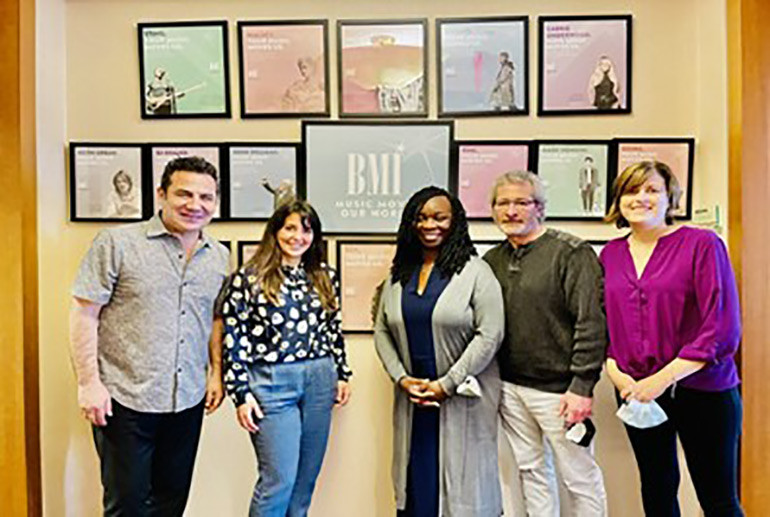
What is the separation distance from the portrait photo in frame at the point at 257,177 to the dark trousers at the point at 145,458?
0.93m

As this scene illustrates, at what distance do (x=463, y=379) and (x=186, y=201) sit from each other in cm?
112

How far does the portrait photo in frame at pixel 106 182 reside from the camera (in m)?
2.79

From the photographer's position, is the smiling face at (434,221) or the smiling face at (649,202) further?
the smiling face at (434,221)

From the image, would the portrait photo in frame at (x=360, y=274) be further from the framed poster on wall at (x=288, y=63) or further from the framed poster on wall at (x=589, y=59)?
the framed poster on wall at (x=589, y=59)

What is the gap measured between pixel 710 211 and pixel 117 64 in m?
2.60

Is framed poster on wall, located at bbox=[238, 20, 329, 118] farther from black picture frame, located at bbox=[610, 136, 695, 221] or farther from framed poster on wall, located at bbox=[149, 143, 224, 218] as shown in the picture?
black picture frame, located at bbox=[610, 136, 695, 221]

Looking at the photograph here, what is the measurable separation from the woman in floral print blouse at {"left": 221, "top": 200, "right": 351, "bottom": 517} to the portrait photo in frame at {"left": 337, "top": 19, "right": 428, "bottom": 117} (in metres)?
0.75

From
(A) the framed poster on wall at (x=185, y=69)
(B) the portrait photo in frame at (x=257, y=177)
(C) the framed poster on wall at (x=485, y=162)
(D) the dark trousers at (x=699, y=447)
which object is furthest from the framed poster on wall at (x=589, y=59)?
(A) the framed poster on wall at (x=185, y=69)

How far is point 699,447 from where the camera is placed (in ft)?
6.78

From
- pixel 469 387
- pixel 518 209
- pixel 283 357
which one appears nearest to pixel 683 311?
pixel 518 209

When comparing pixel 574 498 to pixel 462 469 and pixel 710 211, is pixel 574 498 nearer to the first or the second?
pixel 462 469

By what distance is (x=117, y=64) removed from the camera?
9.29 feet

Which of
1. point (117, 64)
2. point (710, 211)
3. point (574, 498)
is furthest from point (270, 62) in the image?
point (574, 498)

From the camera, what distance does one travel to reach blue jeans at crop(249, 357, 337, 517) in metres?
2.23
